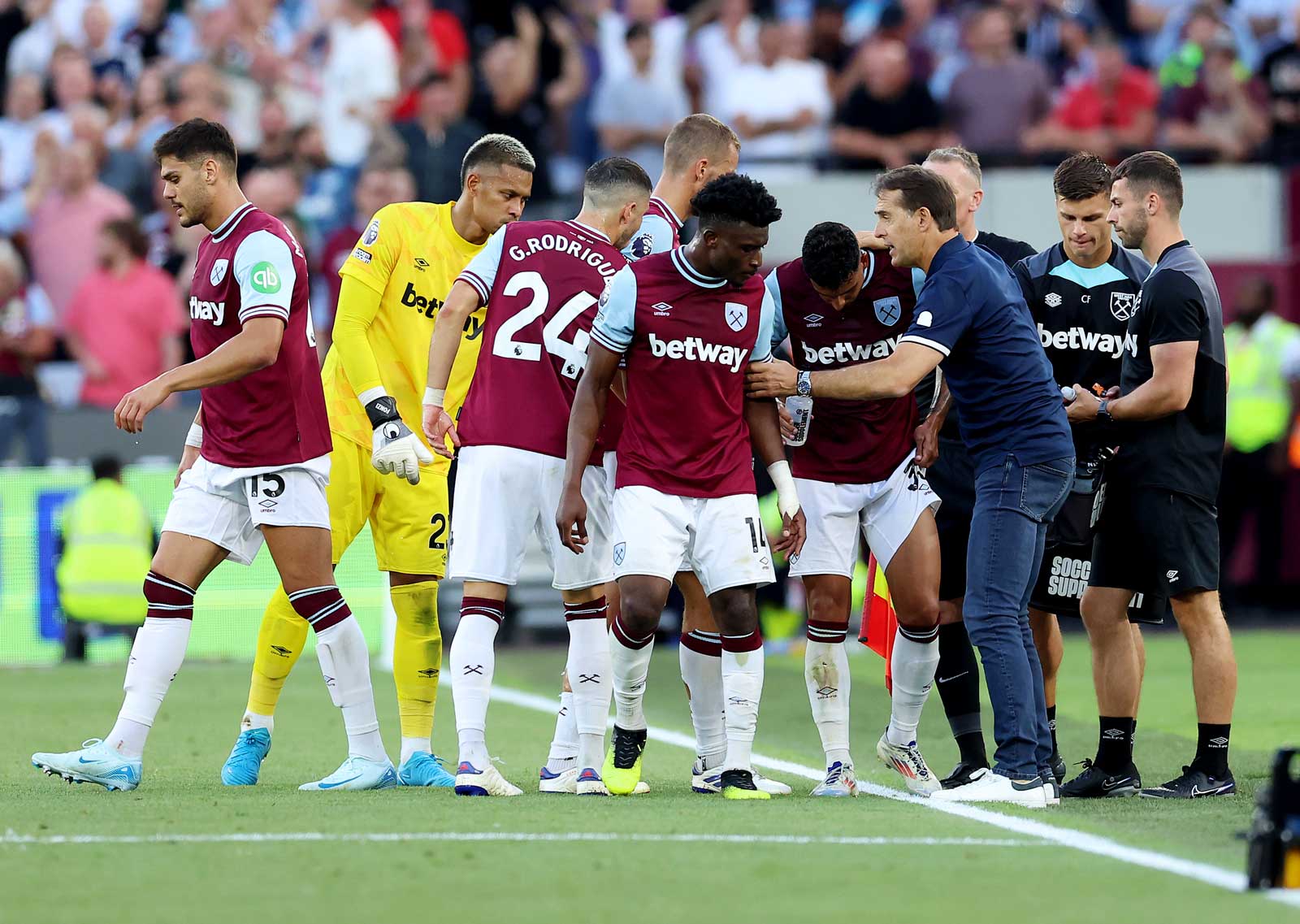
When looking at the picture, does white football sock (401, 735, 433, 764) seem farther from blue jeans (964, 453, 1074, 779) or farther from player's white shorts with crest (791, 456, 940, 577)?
blue jeans (964, 453, 1074, 779)

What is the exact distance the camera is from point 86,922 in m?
4.78

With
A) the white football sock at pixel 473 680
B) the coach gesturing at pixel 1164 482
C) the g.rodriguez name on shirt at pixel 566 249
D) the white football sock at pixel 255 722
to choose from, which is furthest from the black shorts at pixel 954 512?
the white football sock at pixel 255 722

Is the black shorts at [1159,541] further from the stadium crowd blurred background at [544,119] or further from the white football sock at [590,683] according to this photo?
the stadium crowd blurred background at [544,119]

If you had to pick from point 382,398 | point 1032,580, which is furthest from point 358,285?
point 1032,580

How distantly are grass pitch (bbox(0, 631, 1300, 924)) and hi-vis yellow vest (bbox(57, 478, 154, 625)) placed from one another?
14.2ft

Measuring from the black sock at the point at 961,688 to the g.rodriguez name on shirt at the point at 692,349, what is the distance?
157 centimetres

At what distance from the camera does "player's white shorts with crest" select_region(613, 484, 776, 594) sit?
702cm

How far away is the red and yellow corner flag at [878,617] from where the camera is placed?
8.25 metres

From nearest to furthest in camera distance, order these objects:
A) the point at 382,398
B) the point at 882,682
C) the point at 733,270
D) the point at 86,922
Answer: the point at 86,922, the point at 733,270, the point at 382,398, the point at 882,682

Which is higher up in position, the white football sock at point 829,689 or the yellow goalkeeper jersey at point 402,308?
the yellow goalkeeper jersey at point 402,308

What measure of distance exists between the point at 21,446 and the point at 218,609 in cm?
190

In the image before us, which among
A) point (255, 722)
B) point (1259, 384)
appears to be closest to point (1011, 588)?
point (255, 722)

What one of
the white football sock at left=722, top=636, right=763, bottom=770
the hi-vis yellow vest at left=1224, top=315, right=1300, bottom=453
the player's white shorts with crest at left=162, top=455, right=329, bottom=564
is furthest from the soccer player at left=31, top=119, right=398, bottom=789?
the hi-vis yellow vest at left=1224, top=315, right=1300, bottom=453

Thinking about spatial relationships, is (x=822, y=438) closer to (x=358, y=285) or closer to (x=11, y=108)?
(x=358, y=285)
